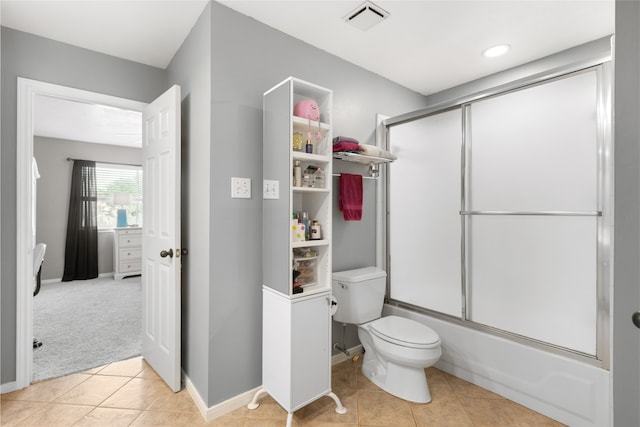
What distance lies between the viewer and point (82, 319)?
11.1ft

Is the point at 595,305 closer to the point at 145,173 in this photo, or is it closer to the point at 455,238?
the point at 455,238

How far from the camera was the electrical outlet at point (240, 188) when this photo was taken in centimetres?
188

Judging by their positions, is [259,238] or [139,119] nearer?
[259,238]

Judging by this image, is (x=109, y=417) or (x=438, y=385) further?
(x=438, y=385)

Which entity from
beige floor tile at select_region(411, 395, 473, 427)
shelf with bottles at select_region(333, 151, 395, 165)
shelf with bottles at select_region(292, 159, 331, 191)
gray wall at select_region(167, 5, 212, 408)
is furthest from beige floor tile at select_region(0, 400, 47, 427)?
shelf with bottles at select_region(333, 151, 395, 165)

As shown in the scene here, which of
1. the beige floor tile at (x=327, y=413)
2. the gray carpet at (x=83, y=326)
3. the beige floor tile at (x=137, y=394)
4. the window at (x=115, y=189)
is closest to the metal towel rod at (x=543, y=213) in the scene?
the beige floor tile at (x=327, y=413)

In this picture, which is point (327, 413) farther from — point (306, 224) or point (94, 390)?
point (94, 390)

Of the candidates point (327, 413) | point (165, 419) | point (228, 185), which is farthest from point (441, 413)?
point (228, 185)

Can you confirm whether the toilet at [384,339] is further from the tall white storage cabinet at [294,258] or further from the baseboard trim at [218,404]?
the baseboard trim at [218,404]

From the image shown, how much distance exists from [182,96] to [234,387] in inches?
77.4

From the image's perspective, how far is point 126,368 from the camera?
2.41m

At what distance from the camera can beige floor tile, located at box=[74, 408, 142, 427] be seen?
178 centimetres

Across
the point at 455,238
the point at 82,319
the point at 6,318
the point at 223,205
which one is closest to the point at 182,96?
the point at 223,205

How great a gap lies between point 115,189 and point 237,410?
5.24 metres
